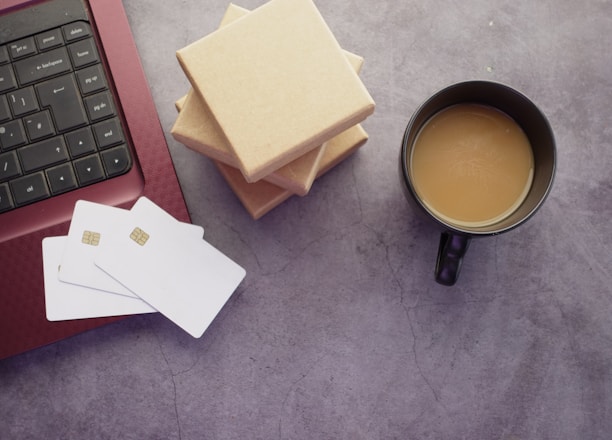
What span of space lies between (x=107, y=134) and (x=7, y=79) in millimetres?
143

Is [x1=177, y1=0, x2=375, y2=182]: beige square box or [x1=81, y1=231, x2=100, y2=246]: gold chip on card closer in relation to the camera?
[x1=177, y1=0, x2=375, y2=182]: beige square box

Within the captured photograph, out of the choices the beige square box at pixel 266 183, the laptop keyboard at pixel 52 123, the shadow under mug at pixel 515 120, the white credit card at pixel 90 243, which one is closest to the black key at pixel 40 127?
the laptop keyboard at pixel 52 123

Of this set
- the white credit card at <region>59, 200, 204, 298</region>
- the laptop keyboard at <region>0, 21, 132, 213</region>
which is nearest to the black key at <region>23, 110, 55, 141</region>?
the laptop keyboard at <region>0, 21, 132, 213</region>

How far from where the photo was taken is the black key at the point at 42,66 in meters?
0.65

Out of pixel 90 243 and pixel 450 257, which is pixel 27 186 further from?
pixel 450 257

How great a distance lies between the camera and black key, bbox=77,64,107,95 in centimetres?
66

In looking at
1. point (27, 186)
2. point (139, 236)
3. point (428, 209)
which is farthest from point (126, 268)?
point (428, 209)

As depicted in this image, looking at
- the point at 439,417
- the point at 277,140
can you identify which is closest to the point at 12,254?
the point at 277,140

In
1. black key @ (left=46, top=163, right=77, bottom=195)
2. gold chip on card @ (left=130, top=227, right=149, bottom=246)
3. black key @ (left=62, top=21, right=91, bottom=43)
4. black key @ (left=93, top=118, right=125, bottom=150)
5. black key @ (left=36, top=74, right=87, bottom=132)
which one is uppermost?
black key @ (left=62, top=21, right=91, bottom=43)

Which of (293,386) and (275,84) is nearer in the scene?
(275,84)

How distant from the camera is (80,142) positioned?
0.65 m

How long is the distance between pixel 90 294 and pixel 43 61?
1.01 ft

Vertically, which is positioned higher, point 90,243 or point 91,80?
point 91,80

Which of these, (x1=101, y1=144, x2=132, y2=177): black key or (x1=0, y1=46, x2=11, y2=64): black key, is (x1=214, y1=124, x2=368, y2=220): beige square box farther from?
(x1=0, y1=46, x2=11, y2=64): black key
